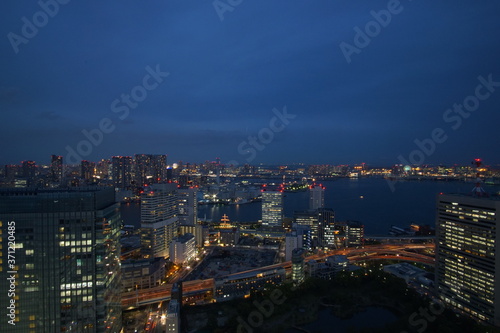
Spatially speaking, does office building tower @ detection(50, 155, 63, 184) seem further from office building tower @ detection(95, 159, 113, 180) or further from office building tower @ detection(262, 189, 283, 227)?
office building tower @ detection(262, 189, 283, 227)

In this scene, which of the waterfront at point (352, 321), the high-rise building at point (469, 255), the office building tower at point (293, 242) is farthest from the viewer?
the office building tower at point (293, 242)

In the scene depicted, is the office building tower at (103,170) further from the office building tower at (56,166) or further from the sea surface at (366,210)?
the sea surface at (366,210)

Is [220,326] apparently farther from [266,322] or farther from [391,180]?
[391,180]

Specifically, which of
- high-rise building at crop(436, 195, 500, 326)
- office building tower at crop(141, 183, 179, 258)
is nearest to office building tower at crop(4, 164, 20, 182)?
office building tower at crop(141, 183, 179, 258)

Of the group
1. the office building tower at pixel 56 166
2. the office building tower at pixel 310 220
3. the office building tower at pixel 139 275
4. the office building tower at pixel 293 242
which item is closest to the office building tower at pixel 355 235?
the office building tower at pixel 310 220

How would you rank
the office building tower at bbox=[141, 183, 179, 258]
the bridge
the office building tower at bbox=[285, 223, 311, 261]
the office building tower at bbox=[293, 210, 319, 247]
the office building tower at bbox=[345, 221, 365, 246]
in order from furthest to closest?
1. the office building tower at bbox=[293, 210, 319, 247]
2. the office building tower at bbox=[345, 221, 365, 246]
3. the office building tower at bbox=[141, 183, 179, 258]
4. the office building tower at bbox=[285, 223, 311, 261]
5. the bridge

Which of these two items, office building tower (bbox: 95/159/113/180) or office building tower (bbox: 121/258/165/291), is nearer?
office building tower (bbox: 121/258/165/291)
